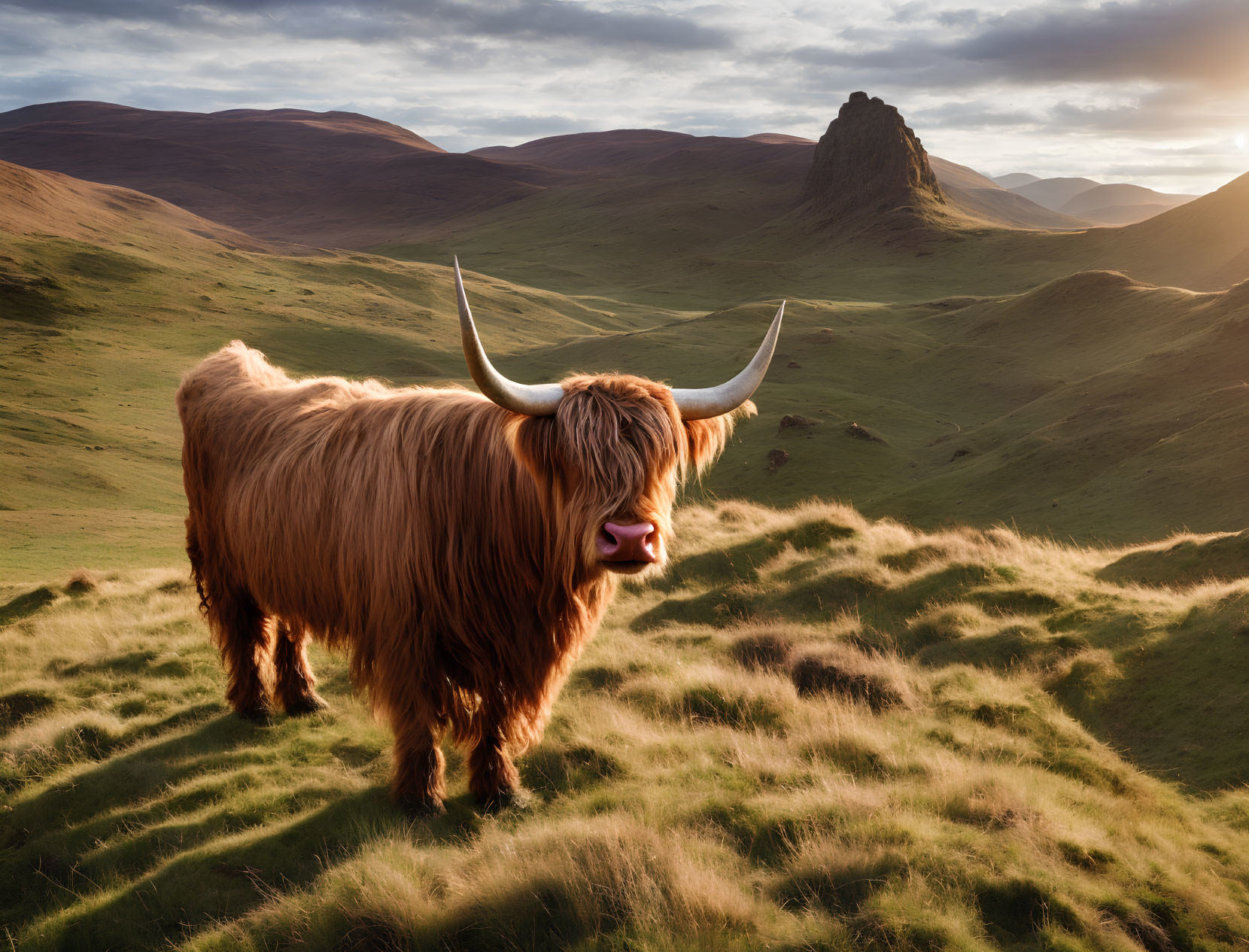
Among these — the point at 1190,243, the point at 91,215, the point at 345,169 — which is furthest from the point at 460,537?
the point at 345,169

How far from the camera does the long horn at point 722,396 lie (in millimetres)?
4207

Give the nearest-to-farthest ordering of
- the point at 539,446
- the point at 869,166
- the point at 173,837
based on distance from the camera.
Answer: the point at 539,446 < the point at 173,837 < the point at 869,166

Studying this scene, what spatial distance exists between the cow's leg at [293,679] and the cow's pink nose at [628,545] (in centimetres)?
344

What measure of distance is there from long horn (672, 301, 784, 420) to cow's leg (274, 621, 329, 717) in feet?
11.6

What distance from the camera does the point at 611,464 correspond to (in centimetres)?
374

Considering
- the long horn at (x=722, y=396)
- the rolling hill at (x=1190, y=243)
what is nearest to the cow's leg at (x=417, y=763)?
the long horn at (x=722, y=396)

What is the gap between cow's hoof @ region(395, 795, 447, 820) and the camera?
4.54 metres

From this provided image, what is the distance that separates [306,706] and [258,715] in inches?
13.6

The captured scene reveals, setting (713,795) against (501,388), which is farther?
(713,795)

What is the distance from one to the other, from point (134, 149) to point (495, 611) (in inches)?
6395

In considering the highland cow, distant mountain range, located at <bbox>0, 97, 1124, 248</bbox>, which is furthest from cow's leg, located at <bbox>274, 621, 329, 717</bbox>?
→ distant mountain range, located at <bbox>0, 97, 1124, 248</bbox>

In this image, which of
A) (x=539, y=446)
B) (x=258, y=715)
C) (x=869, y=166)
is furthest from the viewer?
(x=869, y=166)

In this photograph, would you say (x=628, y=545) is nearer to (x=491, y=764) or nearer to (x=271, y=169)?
(x=491, y=764)

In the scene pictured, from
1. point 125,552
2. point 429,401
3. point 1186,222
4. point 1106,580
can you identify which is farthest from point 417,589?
point 1186,222
